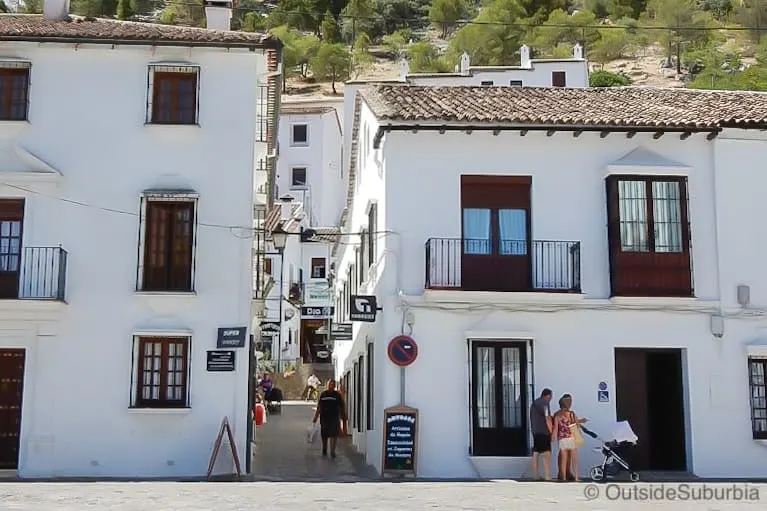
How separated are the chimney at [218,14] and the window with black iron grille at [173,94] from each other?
380 centimetres

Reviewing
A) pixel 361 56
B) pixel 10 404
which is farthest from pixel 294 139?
pixel 10 404

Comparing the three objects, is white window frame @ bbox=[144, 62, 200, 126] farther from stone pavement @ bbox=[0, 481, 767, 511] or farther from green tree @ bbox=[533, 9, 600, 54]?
green tree @ bbox=[533, 9, 600, 54]

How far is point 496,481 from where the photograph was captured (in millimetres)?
16281

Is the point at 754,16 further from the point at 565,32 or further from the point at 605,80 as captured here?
the point at 605,80

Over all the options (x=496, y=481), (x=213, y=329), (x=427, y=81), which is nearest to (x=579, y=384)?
(x=496, y=481)

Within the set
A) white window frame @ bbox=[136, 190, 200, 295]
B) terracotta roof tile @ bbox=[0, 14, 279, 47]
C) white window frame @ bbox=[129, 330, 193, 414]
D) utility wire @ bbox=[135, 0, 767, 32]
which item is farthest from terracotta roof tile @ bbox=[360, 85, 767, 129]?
utility wire @ bbox=[135, 0, 767, 32]

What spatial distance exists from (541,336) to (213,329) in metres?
5.91

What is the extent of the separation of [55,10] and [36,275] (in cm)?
705

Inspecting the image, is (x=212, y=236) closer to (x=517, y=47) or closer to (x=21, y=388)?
(x=21, y=388)

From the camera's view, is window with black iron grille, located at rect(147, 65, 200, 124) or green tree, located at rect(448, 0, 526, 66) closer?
window with black iron grille, located at rect(147, 65, 200, 124)

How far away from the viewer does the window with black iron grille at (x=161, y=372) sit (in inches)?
682

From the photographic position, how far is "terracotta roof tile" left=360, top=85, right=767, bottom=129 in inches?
708

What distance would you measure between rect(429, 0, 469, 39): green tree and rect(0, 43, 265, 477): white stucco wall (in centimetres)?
8413

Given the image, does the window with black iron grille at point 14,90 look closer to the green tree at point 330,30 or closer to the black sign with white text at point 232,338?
the black sign with white text at point 232,338
